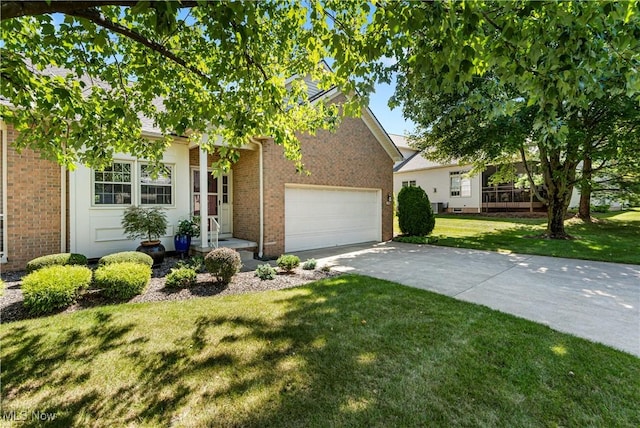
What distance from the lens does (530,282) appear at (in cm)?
639

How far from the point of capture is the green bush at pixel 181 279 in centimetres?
586

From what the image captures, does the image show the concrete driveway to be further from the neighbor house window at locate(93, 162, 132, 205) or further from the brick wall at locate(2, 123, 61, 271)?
the brick wall at locate(2, 123, 61, 271)

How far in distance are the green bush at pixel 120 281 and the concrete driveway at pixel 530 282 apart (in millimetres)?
4508

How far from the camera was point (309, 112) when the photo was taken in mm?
6035

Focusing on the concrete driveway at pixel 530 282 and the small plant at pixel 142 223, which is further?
the small plant at pixel 142 223

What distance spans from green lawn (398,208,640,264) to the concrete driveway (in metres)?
1.03

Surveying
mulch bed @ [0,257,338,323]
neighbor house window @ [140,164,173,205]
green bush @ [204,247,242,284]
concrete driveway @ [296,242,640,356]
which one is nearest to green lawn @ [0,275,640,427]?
mulch bed @ [0,257,338,323]

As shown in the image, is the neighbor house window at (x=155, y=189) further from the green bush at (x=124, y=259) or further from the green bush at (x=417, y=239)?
the green bush at (x=417, y=239)

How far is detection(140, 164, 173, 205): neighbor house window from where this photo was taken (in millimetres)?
8594

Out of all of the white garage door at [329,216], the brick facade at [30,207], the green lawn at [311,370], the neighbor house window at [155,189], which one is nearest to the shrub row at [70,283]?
the green lawn at [311,370]

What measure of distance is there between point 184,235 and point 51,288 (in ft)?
13.7

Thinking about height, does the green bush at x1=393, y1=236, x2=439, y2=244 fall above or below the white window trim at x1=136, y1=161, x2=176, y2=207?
below

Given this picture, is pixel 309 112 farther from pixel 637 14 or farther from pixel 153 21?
pixel 637 14

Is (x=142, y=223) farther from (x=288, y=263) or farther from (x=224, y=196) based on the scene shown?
(x=288, y=263)
